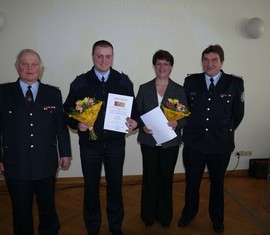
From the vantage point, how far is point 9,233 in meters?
2.63

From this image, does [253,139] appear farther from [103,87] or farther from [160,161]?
[103,87]

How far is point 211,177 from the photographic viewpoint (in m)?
2.62

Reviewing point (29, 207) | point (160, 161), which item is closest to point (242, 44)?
point (160, 161)

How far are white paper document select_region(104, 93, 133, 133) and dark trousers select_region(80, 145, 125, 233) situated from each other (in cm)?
22

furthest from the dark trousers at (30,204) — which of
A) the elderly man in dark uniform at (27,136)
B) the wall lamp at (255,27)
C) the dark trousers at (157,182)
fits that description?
the wall lamp at (255,27)

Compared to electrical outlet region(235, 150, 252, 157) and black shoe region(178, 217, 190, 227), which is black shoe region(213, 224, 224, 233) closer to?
black shoe region(178, 217, 190, 227)

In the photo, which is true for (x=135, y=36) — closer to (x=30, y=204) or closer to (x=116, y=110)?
(x=116, y=110)

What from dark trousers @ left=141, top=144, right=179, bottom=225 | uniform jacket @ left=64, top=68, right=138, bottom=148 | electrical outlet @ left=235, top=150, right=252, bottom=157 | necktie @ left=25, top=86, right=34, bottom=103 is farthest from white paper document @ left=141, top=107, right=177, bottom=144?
electrical outlet @ left=235, top=150, right=252, bottom=157

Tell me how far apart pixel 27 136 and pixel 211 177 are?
1759 millimetres

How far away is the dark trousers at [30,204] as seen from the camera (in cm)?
203

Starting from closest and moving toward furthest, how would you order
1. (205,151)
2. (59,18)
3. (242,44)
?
1. (205,151)
2. (59,18)
3. (242,44)

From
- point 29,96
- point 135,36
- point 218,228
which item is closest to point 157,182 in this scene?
point 218,228

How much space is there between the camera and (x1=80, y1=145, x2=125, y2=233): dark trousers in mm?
2322

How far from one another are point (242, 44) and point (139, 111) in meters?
2.44
